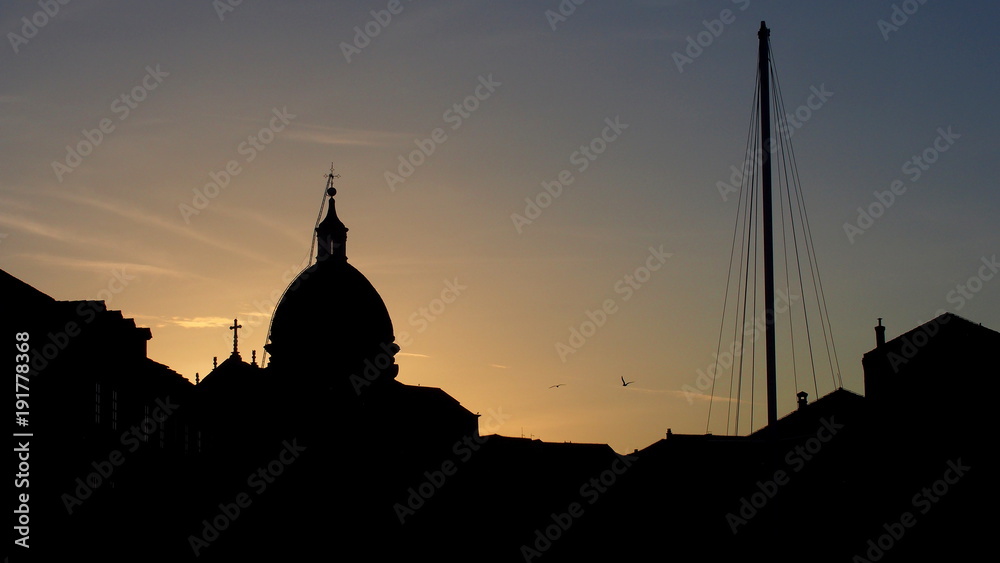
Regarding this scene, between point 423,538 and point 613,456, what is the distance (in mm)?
15460

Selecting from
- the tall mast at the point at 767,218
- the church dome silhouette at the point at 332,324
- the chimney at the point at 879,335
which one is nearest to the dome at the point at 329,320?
the church dome silhouette at the point at 332,324

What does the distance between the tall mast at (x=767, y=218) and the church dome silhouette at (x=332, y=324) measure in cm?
4868

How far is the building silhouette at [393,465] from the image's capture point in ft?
150

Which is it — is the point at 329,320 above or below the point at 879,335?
above

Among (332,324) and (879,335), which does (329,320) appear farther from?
(879,335)

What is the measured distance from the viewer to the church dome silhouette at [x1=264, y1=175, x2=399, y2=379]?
80.9m

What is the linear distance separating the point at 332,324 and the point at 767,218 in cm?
4904

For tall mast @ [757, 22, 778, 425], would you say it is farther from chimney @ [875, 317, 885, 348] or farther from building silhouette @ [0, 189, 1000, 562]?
chimney @ [875, 317, 885, 348]

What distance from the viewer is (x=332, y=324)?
81.4 m

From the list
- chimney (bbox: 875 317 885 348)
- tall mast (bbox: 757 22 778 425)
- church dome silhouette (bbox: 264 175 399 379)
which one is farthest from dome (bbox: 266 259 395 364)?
tall mast (bbox: 757 22 778 425)

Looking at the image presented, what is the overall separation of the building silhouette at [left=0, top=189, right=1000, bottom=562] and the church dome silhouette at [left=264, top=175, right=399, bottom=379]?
0.13 meters

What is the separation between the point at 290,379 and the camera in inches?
3159

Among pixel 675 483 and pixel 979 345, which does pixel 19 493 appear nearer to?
pixel 675 483

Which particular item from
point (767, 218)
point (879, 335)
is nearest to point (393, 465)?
point (879, 335)
